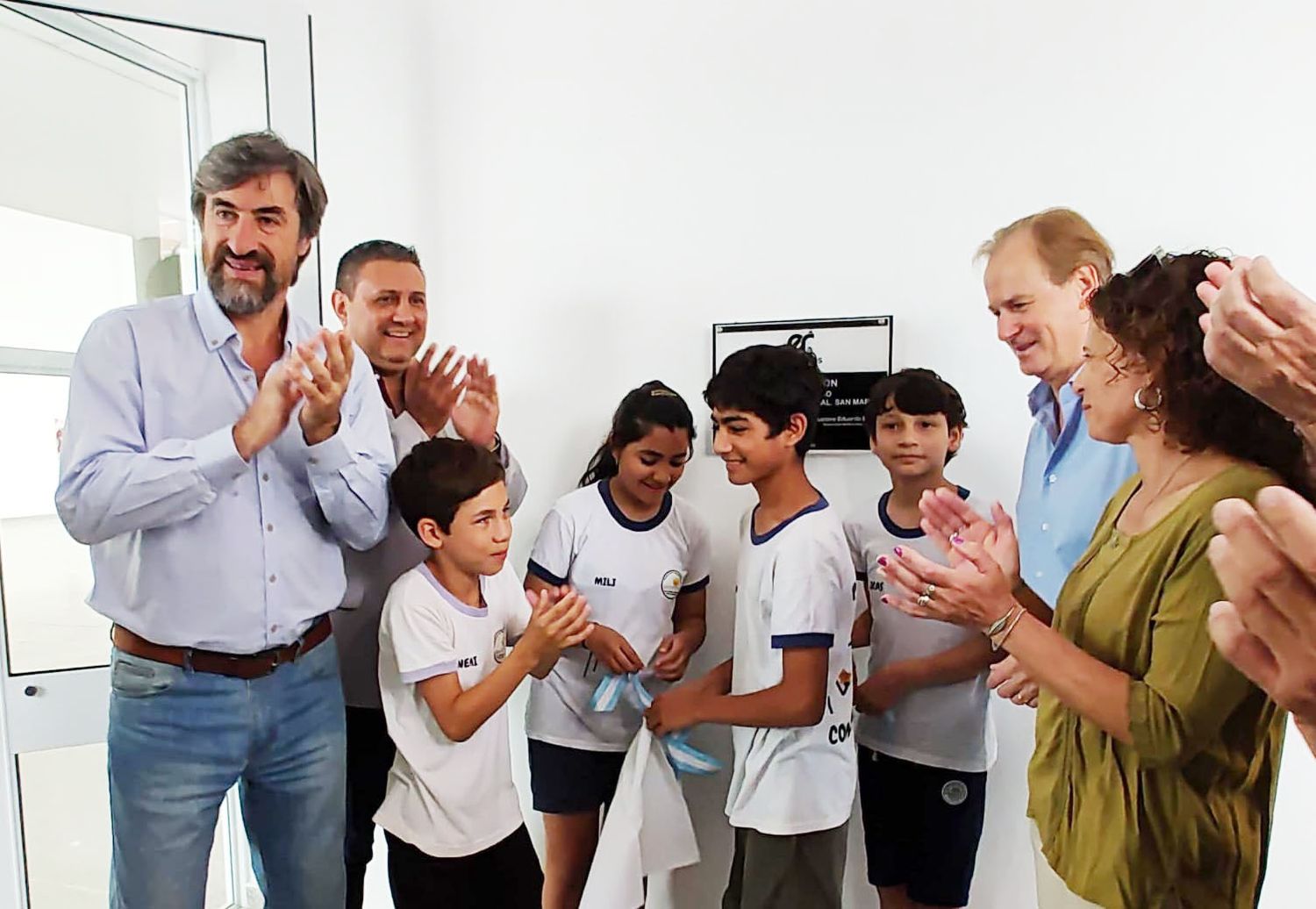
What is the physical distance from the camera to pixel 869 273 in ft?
6.12

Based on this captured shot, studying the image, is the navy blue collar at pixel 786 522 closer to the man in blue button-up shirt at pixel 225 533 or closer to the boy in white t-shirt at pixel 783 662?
the boy in white t-shirt at pixel 783 662

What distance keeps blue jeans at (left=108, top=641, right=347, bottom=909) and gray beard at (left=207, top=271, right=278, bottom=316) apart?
52 centimetres

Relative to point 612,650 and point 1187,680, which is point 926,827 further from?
point 1187,680

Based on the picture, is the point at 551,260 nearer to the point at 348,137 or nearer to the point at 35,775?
the point at 348,137

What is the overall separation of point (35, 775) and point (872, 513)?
1.76 metres

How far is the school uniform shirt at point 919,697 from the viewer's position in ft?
5.39

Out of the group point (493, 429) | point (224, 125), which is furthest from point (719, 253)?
point (224, 125)

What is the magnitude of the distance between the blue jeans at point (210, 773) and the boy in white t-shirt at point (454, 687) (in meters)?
0.12

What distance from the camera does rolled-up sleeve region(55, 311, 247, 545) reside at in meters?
1.18

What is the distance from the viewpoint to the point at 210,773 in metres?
1.26

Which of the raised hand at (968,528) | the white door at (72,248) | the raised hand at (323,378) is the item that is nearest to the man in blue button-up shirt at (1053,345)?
the raised hand at (968,528)

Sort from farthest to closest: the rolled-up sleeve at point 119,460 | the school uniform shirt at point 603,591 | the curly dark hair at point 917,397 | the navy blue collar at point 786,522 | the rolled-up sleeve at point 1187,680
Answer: the school uniform shirt at point 603,591 → the curly dark hair at point 917,397 → the navy blue collar at point 786,522 → the rolled-up sleeve at point 119,460 → the rolled-up sleeve at point 1187,680

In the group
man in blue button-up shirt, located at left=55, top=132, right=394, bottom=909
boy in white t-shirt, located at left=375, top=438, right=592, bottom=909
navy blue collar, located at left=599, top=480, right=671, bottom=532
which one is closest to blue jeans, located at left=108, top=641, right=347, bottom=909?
man in blue button-up shirt, located at left=55, top=132, right=394, bottom=909

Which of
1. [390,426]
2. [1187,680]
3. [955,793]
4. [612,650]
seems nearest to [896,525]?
[955,793]
